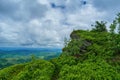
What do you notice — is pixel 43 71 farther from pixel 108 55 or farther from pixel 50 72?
pixel 108 55

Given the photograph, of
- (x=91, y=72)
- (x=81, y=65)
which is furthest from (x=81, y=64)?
(x=91, y=72)

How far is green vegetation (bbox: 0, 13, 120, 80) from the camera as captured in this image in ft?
145

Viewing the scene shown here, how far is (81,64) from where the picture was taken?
4931 centimetres

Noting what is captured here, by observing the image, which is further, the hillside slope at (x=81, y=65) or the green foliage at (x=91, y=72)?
the hillside slope at (x=81, y=65)

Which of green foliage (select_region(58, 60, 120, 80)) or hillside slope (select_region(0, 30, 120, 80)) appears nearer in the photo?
green foliage (select_region(58, 60, 120, 80))

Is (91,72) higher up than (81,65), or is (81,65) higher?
(81,65)

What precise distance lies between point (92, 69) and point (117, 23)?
20264mm

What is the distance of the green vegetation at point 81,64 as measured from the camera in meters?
44.1

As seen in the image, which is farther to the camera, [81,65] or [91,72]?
[81,65]

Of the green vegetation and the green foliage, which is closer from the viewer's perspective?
the green foliage

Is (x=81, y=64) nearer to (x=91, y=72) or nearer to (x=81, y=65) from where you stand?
(x=81, y=65)

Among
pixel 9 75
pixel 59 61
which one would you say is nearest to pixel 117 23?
pixel 59 61

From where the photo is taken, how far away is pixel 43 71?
4894cm

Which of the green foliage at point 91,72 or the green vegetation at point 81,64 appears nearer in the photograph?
the green foliage at point 91,72
